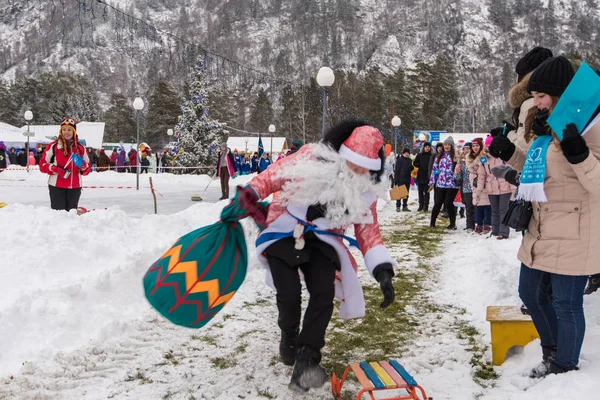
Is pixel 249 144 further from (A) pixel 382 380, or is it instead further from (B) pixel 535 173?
(A) pixel 382 380

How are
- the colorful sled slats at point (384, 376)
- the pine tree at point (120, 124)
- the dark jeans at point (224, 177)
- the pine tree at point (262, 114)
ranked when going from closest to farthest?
the colorful sled slats at point (384, 376) < the dark jeans at point (224, 177) < the pine tree at point (120, 124) < the pine tree at point (262, 114)

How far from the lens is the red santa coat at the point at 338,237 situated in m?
3.22

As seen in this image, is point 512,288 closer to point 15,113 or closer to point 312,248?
point 312,248

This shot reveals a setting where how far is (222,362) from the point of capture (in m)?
3.74

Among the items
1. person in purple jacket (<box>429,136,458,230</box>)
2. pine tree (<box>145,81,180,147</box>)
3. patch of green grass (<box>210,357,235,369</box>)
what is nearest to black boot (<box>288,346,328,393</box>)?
patch of green grass (<box>210,357,235,369</box>)

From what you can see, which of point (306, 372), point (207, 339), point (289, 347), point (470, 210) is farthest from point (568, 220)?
point (470, 210)

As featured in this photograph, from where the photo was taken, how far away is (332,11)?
153m

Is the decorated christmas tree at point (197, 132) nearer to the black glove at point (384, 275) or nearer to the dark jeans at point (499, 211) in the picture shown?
the dark jeans at point (499, 211)

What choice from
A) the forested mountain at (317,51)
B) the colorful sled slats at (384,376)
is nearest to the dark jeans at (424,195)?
the colorful sled slats at (384,376)

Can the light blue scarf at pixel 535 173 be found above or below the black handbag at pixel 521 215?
above

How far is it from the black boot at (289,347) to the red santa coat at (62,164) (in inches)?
195

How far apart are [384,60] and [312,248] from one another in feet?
482

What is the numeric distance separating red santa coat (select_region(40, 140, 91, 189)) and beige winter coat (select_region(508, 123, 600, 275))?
614 centimetres

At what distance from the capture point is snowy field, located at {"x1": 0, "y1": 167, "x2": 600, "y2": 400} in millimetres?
3229
